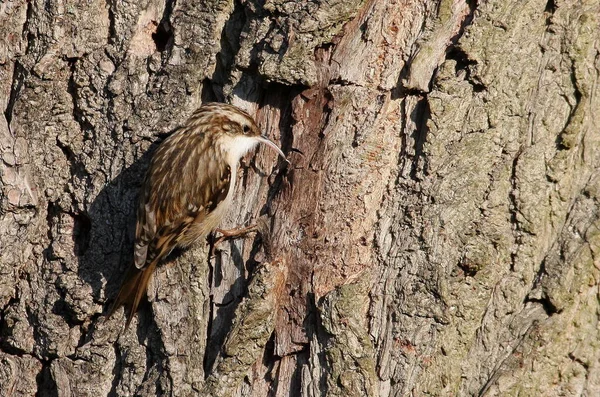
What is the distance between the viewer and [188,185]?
11.7ft

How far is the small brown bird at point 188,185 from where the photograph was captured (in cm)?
310

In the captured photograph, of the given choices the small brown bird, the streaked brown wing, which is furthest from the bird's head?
the streaked brown wing

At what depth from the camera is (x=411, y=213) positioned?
279cm

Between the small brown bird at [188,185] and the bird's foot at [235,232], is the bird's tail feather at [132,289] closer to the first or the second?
the small brown bird at [188,185]

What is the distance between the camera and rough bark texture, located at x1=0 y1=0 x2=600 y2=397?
9.01 ft

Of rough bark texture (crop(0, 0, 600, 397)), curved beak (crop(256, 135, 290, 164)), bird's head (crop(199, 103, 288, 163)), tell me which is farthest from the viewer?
bird's head (crop(199, 103, 288, 163))

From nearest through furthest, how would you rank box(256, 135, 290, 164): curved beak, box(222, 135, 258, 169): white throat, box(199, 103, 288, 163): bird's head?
box(256, 135, 290, 164): curved beak, box(199, 103, 288, 163): bird's head, box(222, 135, 258, 169): white throat

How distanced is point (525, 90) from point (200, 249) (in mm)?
1387

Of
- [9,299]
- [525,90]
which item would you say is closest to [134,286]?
[9,299]

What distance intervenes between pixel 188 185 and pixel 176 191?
0.07 meters

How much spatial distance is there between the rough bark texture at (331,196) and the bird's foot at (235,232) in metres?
0.04

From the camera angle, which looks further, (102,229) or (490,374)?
(102,229)

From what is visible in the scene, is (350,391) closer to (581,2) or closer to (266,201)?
(266,201)

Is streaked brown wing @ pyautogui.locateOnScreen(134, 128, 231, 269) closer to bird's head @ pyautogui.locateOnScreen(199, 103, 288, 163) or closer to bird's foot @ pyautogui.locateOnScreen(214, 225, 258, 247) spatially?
bird's head @ pyautogui.locateOnScreen(199, 103, 288, 163)
